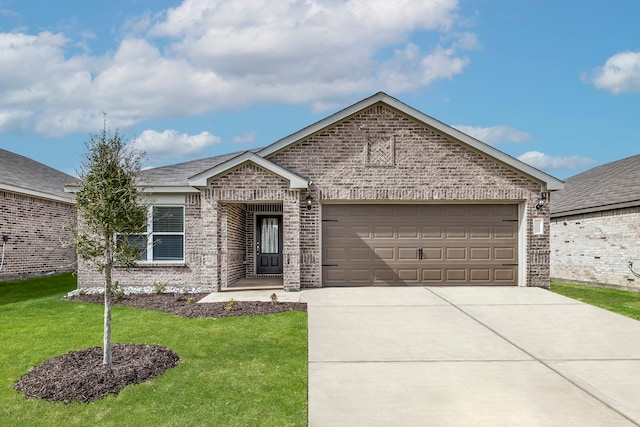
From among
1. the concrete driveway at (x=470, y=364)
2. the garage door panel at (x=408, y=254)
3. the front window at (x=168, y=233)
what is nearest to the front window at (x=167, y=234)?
the front window at (x=168, y=233)

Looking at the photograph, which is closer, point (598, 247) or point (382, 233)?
point (382, 233)

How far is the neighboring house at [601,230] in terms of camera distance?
16.5m

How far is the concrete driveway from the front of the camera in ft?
17.4

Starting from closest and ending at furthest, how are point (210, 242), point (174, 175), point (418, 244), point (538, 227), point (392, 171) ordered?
point (210, 242) → point (392, 171) → point (418, 244) → point (538, 227) → point (174, 175)

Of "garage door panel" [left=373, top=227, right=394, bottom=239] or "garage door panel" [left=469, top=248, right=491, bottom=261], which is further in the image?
"garage door panel" [left=469, top=248, right=491, bottom=261]

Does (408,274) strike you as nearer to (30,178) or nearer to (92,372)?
(92,372)

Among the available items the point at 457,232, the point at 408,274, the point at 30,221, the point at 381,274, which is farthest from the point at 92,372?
the point at 30,221

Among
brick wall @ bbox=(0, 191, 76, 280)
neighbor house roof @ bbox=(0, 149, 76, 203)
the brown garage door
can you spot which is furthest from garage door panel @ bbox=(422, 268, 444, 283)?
neighbor house roof @ bbox=(0, 149, 76, 203)

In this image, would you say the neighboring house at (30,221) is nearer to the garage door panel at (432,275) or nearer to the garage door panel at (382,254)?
the garage door panel at (382,254)

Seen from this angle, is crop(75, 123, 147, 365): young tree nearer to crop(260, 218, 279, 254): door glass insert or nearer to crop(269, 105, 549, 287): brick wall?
crop(269, 105, 549, 287): brick wall

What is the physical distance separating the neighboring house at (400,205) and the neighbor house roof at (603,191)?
4443 millimetres

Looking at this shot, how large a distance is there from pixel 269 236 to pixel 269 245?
32cm

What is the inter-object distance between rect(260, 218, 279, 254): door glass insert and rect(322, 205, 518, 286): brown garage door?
3.92 m

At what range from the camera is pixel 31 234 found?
63.6ft
